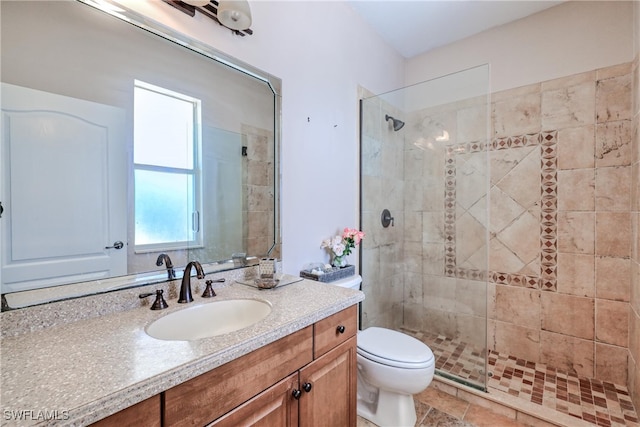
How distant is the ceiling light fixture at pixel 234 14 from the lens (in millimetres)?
1213

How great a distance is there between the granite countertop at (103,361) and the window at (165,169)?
0.32m

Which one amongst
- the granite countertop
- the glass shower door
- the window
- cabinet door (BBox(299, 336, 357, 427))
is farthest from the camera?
the glass shower door

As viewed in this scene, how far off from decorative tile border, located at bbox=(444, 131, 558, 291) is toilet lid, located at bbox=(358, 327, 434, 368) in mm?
971

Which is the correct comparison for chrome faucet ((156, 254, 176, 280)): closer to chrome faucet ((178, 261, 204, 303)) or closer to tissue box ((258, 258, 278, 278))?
chrome faucet ((178, 261, 204, 303))

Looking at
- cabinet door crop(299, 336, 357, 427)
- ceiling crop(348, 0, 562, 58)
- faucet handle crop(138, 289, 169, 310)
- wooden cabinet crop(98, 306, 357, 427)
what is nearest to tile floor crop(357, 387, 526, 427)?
cabinet door crop(299, 336, 357, 427)

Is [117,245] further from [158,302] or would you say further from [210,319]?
[210,319]

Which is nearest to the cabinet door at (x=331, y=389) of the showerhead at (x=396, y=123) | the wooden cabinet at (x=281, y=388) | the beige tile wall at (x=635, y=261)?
the wooden cabinet at (x=281, y=388)

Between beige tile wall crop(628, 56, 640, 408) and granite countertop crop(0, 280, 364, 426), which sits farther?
beige tile wall crop(628, 56, 640, 408)

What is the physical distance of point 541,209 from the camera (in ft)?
7.07

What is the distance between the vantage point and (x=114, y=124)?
102 centimetres

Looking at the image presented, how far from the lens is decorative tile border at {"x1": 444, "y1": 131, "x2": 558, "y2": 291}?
2111 millimetres

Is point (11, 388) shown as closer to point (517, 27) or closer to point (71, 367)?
point (71, 367)

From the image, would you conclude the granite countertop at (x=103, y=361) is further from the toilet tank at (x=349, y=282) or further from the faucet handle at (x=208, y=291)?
the toilet tank at (x=349, y=282)

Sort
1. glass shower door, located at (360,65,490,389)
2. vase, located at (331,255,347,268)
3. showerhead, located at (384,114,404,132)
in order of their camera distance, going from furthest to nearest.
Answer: showerhead, located at (384,114,404,132), glass shower door, located at (360,65,490,389), vase, located at (331,255,347,268)
